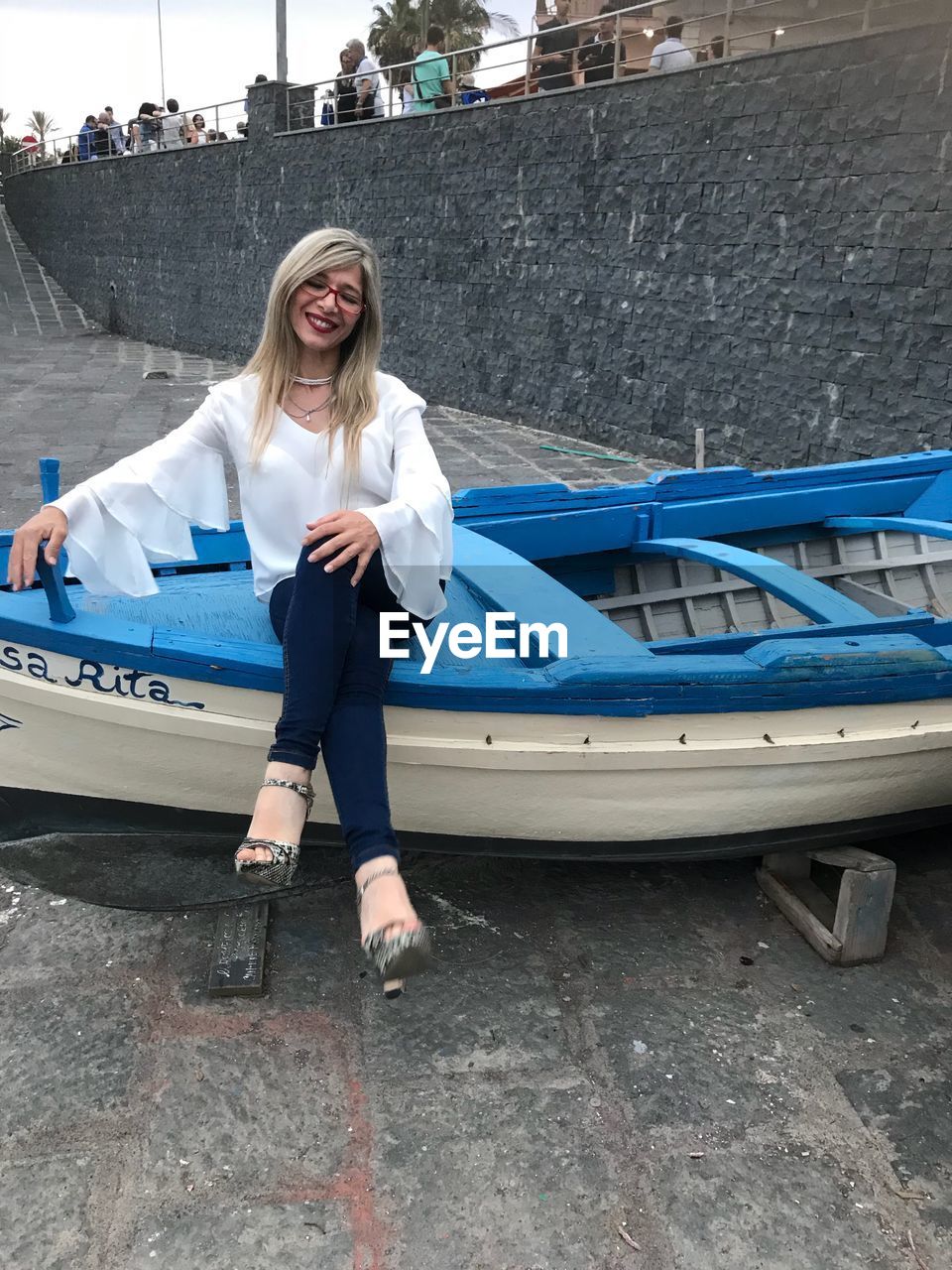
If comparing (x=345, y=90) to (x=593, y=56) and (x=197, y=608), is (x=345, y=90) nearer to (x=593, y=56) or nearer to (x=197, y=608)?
(x=593, y=56)

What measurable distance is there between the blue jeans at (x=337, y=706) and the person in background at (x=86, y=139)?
2238 cm

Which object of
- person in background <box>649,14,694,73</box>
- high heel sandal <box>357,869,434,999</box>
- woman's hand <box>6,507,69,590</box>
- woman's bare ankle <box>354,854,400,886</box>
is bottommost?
high heel sandal <box>357,869,434,999</box>

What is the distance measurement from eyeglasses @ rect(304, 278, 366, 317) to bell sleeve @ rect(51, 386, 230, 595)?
358 millimetres

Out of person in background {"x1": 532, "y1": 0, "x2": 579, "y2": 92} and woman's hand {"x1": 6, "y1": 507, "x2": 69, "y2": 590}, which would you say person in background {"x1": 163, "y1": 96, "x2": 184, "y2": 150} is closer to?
person in background {"x1": 532, "y1": 0, "x2": 579, "y2": 92}

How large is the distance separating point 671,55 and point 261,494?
7.46 metres

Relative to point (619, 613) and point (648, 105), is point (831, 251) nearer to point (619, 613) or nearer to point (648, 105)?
point (648, 105)

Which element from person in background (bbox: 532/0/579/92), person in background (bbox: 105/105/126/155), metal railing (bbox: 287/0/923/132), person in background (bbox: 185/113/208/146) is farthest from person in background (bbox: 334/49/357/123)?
person in background (bbox: 105/105/126/155)

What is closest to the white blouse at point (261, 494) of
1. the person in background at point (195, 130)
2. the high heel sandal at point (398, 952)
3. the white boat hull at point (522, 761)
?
the white boat hull at point (522, 761)

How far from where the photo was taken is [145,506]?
241 centimetres

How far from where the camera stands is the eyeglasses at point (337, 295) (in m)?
2.31

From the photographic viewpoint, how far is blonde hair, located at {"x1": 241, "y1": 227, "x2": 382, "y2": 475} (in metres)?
2.30

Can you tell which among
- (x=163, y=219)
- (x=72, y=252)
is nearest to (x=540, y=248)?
(x=163, y=219)

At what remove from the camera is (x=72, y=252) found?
2212cm

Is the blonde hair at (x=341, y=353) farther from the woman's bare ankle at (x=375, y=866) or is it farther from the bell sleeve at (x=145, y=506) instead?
the woman's bare ankle at (x=375, y=866)
